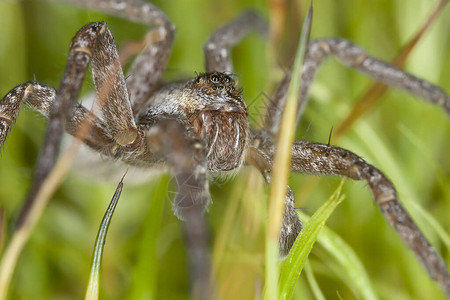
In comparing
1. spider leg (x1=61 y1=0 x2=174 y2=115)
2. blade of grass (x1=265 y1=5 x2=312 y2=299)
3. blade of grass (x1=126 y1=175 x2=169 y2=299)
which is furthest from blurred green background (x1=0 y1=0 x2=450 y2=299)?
blade of grass (x1=265 y1=5 x2=312 y2=299)

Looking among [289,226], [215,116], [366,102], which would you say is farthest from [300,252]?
[366,102]

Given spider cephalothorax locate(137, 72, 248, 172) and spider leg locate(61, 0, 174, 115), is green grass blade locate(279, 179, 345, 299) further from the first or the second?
spider leg locate(61, 0, 174, 115)

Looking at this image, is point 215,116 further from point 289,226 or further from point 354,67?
point 354,67

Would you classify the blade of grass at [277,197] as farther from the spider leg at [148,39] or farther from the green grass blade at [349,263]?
the spider leg at [148,39]

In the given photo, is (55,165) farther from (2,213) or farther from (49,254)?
(49,254)

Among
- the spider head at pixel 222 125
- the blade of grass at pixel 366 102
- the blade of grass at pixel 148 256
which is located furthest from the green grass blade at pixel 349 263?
the blade of grass at pixel 366 102
